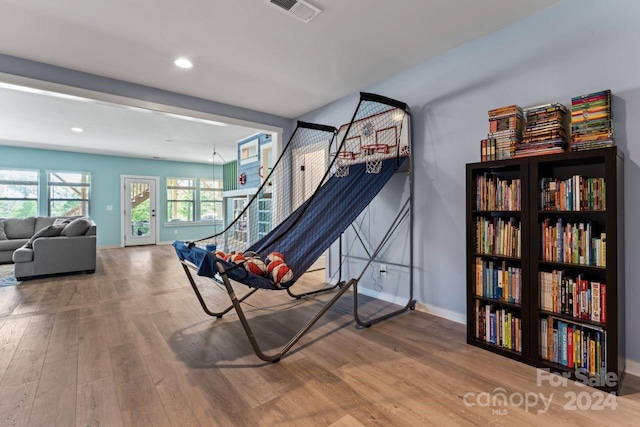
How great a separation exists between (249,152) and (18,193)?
574 centimetres

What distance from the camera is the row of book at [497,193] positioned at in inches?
85.2

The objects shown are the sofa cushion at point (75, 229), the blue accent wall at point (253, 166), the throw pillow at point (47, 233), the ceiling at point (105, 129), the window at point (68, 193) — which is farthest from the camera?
the window at point (68, 193)

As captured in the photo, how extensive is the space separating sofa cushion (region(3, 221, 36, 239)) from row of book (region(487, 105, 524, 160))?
8341 mm

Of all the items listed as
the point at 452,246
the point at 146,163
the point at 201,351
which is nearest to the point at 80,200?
the point at 146,163

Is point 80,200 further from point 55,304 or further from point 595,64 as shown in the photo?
point 595,64

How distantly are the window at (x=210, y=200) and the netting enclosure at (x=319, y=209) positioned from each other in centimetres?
593

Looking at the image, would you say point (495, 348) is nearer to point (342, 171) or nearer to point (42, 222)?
point (342, 171)

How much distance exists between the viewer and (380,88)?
3.54m

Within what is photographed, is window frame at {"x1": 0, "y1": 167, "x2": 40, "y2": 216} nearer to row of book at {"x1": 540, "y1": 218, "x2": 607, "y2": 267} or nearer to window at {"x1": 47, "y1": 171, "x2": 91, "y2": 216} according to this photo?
window at {"x1": 47, "y1": 171, "x2": 91, "y2": 216}

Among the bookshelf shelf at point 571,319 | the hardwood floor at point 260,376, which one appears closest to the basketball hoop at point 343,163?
the hardwood floor at point 260,376

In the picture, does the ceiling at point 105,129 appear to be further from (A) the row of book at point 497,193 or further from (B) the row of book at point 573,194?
(B) the row of book at point 573,194

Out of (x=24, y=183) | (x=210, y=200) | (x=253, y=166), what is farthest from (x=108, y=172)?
(x=253, y=166)

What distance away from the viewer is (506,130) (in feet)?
7.34

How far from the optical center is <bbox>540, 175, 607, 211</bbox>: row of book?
182 cm
